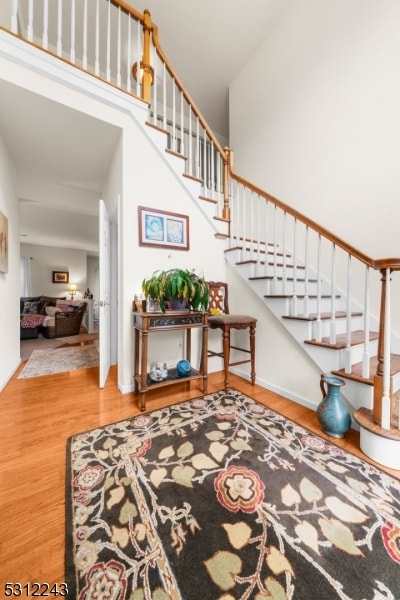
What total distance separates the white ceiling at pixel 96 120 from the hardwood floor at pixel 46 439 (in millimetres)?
2482

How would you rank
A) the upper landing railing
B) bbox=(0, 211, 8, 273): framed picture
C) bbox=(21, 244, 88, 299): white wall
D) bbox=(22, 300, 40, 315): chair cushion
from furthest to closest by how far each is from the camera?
bbox=(21, 244, 88, 299): white wall < bbox=(22, 300, 40, 315): chair cushion < bbox=(0, 211, 8, 273): framed picture < the upper landing railing

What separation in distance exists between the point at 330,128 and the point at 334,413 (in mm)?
2842

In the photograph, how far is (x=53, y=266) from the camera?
26.9 feet

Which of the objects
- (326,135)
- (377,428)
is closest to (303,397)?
(377,428)

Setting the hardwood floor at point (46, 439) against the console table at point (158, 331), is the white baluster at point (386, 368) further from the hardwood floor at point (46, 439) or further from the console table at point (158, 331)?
the console table at point (158, 331)

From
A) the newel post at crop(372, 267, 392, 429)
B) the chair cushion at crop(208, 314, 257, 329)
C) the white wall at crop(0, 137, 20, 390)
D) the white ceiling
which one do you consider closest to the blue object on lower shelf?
the chair cushion at crop(208, 314, 257, 329)

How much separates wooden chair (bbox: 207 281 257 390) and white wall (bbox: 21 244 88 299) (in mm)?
7496

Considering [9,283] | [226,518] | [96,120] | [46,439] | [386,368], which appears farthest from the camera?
[9,283]

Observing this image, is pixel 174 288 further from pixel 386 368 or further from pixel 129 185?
pixel 386 368

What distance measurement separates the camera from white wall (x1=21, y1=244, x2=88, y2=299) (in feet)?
25.6

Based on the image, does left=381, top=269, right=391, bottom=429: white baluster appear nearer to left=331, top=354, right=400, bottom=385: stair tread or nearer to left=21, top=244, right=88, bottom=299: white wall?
left=331, top=354, right=400, bottom=385: stair tread

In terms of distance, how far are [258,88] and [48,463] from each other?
480 cm

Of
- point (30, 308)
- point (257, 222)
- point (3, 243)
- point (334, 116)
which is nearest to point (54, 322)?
point (30, 308)

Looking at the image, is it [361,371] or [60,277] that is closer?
[361,371]
